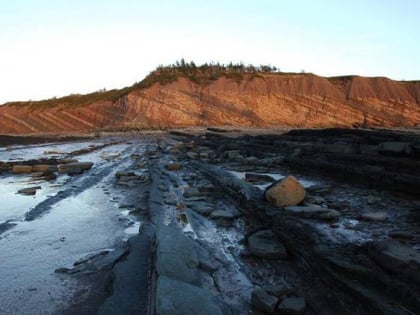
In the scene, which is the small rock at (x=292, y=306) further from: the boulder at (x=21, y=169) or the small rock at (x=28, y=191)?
the boulder at (x=21, y=169)

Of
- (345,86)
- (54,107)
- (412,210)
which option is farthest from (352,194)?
(54,107)

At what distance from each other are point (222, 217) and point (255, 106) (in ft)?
140

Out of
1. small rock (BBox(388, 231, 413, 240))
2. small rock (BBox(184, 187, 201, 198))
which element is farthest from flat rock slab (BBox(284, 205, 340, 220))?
small rock (BBox(184, 187, 201, 198))

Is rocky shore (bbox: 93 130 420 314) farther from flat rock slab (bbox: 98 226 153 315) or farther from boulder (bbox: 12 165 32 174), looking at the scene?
boulder (bbox: 12 165 32 174)

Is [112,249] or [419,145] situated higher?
[419,145]

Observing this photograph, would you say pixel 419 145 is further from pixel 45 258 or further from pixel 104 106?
pixel 104 106

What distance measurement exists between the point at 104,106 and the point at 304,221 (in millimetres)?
49458

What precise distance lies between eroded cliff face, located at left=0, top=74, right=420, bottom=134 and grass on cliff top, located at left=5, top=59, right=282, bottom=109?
1238 millimetres

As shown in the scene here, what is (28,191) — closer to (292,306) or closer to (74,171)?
(74,171)

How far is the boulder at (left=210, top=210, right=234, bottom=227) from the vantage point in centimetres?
562

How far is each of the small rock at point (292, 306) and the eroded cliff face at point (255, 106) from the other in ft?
138

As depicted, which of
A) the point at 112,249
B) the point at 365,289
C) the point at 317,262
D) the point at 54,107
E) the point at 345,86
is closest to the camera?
the point at 365,289

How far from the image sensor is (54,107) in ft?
184

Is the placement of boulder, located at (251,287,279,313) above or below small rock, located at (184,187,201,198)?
above
